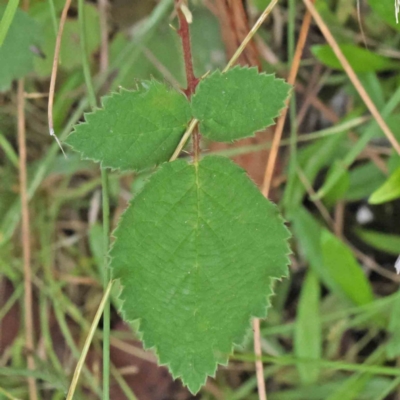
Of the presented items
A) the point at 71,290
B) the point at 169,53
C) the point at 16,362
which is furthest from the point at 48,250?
the point at 169,53

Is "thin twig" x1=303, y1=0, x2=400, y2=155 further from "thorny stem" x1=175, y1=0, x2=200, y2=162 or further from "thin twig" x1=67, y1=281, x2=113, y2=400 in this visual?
"thin twig" x1=67, y1=281, x2=113, y2=400

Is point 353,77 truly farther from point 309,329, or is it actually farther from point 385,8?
point 309,329

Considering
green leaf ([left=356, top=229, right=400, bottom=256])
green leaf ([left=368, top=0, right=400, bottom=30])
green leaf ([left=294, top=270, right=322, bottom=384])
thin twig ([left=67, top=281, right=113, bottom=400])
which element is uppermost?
green leaf ([left=368, top=0, right=400, bottom=30])

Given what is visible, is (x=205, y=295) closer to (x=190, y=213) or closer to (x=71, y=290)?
(x=190, y=213)

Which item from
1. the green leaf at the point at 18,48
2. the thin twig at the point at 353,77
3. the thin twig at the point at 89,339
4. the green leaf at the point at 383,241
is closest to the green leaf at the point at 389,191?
the thin twig at the point at 353,77

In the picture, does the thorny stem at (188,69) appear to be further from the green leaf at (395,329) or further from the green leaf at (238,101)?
the green leaf at (395,329)

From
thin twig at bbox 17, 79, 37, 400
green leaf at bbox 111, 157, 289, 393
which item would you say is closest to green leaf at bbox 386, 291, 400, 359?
green leaf at bbox 111, 157, 289, 393
